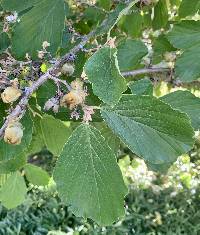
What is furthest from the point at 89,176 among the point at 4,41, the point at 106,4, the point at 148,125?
the point at 106,4

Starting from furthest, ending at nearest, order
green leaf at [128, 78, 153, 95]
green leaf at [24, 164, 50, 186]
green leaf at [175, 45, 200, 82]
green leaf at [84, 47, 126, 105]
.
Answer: green leaf at [24, 164, 50, 186] → green leaf at [175, 45, 200, 82] → green leaf at [128, 78, 153, 95] → green leaf at [84, 47, 126, 105]

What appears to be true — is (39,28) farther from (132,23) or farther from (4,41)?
(132,23)

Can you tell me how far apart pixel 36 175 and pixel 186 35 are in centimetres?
59

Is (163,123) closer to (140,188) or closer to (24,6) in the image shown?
(24,6)

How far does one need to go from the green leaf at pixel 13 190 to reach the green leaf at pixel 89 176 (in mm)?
576

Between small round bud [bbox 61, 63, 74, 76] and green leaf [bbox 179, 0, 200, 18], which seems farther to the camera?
green leaf [bbox 179, 0, 200, 18]

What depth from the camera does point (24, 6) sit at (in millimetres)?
855

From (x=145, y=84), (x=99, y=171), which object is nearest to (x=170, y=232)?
(x=145, y=84)

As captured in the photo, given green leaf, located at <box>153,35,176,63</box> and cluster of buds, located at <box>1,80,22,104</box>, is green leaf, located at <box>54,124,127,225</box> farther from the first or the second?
green leaf, located at <box>153,35,176,63</box>

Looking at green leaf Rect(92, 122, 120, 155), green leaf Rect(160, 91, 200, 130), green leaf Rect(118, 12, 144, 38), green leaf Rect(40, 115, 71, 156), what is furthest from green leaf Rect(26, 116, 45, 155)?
green leaf Rect(118, 12, 144, 38)

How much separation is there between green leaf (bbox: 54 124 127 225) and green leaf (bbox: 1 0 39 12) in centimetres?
30

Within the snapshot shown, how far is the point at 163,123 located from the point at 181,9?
48cm

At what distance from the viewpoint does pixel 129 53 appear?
1026 millimetres

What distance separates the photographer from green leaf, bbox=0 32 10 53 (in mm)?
879
